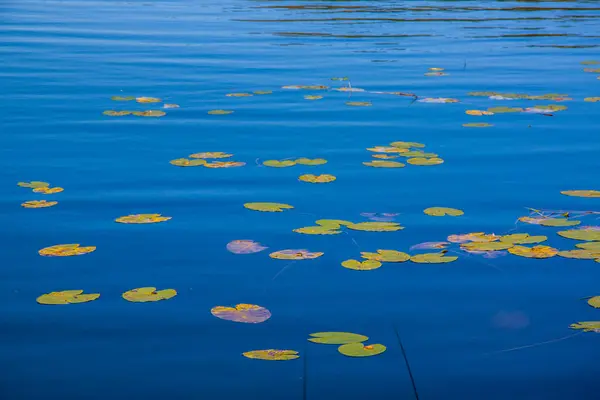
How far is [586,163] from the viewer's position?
4.57 metres

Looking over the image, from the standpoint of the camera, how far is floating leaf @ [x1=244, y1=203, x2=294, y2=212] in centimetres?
373

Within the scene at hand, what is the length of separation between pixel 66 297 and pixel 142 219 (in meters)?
0.81

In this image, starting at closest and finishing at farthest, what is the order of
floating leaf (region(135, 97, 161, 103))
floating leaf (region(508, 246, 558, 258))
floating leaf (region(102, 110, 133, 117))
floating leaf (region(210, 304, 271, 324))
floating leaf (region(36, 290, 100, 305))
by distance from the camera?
1. floating leaf (region(210, 304, 271, 324))
2. floating leaf (region(36, 290, 100, 305))
3. floating leaf (region(508, 246, 558, 258))
4. floating leaf (region(102, 110, 133, 117))
5. floating leaf (region(135, 97, 161, 103))

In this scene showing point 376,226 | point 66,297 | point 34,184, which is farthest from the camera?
point 34,184

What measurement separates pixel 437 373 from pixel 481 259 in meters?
0.88

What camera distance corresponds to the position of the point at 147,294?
2.87 meters

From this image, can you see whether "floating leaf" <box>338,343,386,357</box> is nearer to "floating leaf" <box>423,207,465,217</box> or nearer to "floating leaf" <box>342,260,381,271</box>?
"floating leaf" <box>342,260,381,271</box>

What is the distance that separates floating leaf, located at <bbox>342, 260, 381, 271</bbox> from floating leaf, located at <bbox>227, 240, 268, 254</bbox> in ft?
1.07

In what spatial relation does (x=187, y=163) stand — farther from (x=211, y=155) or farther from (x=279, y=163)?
(x=279, y=163)

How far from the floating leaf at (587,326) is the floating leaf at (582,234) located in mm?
752

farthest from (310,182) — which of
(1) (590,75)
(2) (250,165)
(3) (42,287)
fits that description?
(1) (590,75)

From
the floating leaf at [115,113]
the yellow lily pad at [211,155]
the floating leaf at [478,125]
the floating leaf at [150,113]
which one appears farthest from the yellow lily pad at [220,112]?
the floating leaf at [478,125]

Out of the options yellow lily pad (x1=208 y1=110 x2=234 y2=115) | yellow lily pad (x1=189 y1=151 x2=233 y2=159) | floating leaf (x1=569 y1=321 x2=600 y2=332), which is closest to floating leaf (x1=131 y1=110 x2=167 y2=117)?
yellow lily pad (x1=208 y1=110 x2=234 y2=115)

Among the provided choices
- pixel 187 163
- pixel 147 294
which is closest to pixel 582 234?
pixel 147 294
